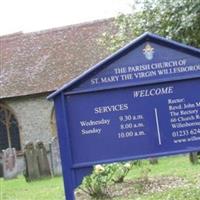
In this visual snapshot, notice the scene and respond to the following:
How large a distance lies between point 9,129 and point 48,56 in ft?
13.8

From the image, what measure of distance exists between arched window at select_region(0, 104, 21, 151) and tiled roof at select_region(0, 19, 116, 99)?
110cm

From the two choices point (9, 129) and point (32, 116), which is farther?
point (9, 129)

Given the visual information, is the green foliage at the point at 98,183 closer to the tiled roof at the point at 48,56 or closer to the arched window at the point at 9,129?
the tiled roof at the point at 48,56

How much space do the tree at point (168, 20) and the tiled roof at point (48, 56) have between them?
11157 mm

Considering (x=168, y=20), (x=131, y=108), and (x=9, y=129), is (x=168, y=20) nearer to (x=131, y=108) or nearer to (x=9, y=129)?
(x=131, y=108)

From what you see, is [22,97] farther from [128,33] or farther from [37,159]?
[128,33]

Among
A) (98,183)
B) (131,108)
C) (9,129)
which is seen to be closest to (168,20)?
(98,183)

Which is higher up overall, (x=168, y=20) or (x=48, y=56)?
(x=48, y=56)

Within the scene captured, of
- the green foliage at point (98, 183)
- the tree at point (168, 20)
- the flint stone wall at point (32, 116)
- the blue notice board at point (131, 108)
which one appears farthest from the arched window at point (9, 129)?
the blue notice board at point (131, 108)

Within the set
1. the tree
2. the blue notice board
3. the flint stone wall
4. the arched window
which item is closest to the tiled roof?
the flint stone wall

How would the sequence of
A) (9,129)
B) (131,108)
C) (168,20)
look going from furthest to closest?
(9,129) < (168,20) < (131,108)

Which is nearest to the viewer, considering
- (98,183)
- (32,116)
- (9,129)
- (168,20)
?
(98,183)

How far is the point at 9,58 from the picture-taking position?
32938 mm

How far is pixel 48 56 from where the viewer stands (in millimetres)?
31938
